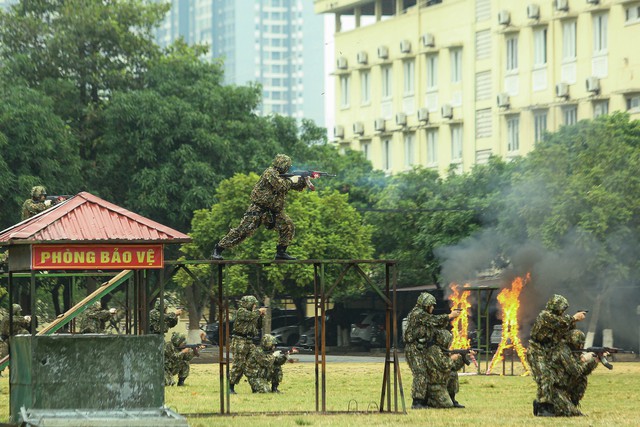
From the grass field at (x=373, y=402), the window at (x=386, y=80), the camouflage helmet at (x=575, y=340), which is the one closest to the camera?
the grass field at (x=373, y=402)

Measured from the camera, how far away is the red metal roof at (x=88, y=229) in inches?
850

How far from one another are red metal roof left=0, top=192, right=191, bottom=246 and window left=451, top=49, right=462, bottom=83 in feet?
190

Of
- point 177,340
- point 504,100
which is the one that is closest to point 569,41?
point 504,100

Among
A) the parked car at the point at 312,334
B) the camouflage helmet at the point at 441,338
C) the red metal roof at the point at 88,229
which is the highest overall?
the red metal roof at the point at 88,229

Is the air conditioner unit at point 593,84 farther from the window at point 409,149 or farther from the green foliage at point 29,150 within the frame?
the green foliage at point 29,150

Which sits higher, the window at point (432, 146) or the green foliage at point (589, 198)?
the window at point (432, 146)

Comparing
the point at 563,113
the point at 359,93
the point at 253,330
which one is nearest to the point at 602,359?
the point at 253,330

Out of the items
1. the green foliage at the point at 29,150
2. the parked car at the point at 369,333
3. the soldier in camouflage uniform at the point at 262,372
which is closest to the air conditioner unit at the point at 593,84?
the parked car at the point at 369,333

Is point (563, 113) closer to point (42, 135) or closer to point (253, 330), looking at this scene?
point (42, 135)

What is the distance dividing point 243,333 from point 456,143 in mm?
48896

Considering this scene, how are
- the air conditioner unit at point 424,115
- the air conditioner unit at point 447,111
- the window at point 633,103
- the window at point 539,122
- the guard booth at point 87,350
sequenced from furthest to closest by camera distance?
the air conditioner unit at point 424,115
the air conditioner unit at point 447,111
the window at point 539,122
the window at point 633,103
the guard booth at point 87,350

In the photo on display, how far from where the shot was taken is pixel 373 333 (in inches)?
2312

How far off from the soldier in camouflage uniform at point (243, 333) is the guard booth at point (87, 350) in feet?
33.9

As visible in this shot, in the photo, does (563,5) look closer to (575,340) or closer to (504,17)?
(504,17)
